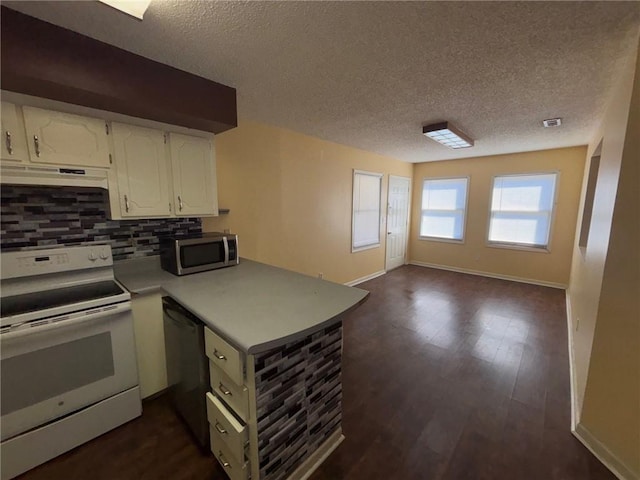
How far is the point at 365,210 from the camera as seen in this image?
4.88 m

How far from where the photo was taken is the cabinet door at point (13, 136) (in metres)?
1.44

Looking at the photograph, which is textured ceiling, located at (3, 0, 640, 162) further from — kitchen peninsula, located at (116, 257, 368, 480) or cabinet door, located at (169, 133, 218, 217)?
kitchen peninsula, located at (116, 257, 368, 480)

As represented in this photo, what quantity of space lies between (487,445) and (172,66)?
3247 millimetres

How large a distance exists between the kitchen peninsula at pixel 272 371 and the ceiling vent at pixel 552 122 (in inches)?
118

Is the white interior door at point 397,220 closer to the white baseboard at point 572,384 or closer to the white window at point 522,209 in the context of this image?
the white window at point 522,209

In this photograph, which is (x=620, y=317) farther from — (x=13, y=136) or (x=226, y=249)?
(x=13, y=136)

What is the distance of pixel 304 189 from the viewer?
3668mm

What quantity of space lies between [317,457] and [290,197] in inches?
106

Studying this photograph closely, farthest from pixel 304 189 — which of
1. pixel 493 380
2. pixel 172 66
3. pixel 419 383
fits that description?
pixel 493 380

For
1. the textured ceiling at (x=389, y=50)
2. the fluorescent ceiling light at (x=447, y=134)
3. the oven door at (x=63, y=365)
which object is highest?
the textured ceiling at (x=389, y=50)

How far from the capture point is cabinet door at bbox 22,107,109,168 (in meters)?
1.53

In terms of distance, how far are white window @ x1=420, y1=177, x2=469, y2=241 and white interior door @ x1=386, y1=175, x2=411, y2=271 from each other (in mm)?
415

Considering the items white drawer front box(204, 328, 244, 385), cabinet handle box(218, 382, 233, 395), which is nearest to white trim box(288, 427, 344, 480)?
cabinet handle box(218, 382, 233, 395)

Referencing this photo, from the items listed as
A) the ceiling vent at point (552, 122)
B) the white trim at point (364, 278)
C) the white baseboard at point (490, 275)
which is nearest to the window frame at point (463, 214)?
the white baseboard at point (490, 275)
